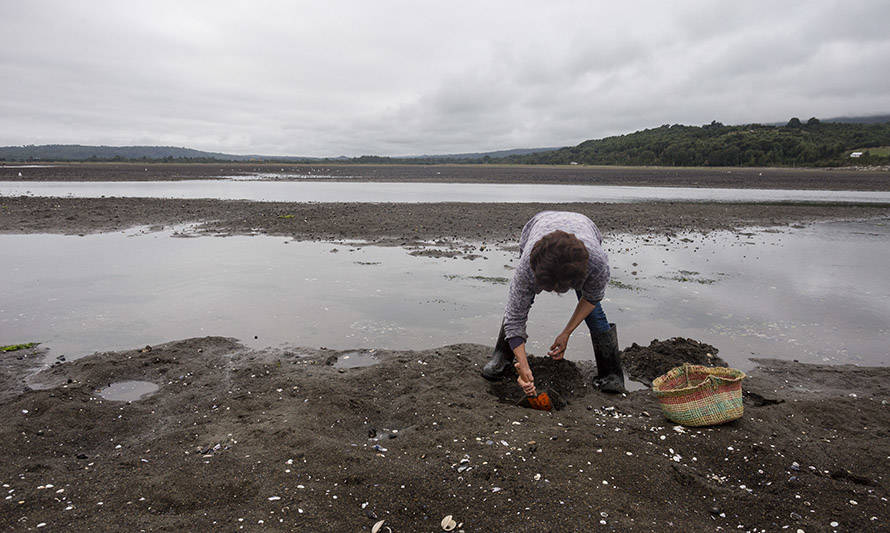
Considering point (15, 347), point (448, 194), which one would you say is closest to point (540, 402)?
point (15, 347)

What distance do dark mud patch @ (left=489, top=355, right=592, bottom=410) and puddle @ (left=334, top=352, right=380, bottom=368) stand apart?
168 centimetres

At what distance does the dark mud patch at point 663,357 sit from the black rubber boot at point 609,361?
0.54m

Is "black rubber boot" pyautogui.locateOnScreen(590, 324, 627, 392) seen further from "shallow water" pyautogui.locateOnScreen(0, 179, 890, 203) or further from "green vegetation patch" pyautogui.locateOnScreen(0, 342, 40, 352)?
"shallow water" pyautogui.locateOnScreen(0, 179, 890, 203)

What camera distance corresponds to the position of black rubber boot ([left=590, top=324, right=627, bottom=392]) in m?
5.23

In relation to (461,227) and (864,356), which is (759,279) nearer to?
(864,356)

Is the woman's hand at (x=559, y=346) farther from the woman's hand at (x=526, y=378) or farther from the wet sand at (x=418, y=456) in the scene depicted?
the woman's hand at (x=526, y=378)

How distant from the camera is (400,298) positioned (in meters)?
8.85

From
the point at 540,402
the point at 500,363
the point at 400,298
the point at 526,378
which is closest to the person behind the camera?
the point at 526,378

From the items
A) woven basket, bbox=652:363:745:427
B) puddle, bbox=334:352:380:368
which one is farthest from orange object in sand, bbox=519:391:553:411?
puddle, bbox=334:352:380:368

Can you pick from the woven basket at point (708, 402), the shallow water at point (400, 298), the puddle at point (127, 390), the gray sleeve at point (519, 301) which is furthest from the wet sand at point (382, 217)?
the woven basket at point (708, 402)

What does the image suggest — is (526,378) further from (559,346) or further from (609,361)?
(609,361)

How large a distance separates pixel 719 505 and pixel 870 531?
0.88 metres

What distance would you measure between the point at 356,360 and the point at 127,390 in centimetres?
253

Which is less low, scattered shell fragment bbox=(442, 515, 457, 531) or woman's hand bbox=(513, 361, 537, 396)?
woman's hand bbox=(513, 361, 537, 396)
